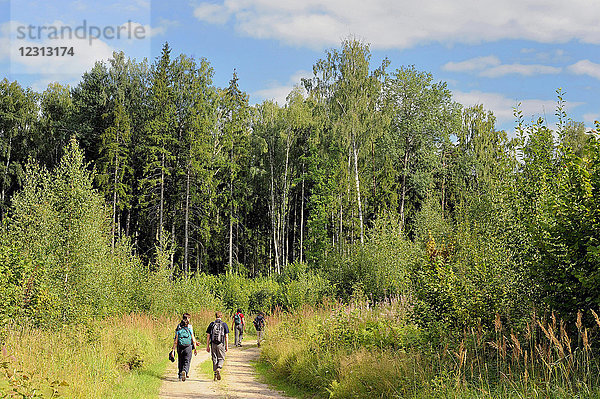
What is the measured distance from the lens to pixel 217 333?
14477 millimetres

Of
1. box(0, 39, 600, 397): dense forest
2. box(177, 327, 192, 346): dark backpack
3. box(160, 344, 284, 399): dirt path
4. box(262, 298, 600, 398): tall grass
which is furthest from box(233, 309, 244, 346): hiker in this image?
box(177, 327, 192, 346): dark backpack

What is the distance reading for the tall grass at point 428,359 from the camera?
6.09 m

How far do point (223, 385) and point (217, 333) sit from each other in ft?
6.39

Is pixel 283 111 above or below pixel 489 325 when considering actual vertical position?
above

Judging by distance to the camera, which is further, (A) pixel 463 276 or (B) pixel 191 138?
(B) pixel 191 138

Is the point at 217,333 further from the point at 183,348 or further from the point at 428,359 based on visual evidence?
the point at 428,359

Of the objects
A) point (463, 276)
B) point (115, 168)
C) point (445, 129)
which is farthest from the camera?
point (445, 129)

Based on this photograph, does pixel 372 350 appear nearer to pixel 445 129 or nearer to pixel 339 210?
pixel 339 210

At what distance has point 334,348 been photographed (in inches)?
457

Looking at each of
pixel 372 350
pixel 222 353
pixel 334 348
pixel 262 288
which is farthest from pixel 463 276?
pixel 262 288

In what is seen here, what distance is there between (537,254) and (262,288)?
28.6 metres

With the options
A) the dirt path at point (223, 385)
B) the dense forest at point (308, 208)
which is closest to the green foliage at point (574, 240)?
the dense forest at point (308, 208)

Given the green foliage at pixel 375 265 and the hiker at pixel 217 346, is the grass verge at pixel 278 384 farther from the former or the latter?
the green foliage at pixel 375 265

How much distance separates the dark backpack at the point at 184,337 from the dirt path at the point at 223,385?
3.33ft
